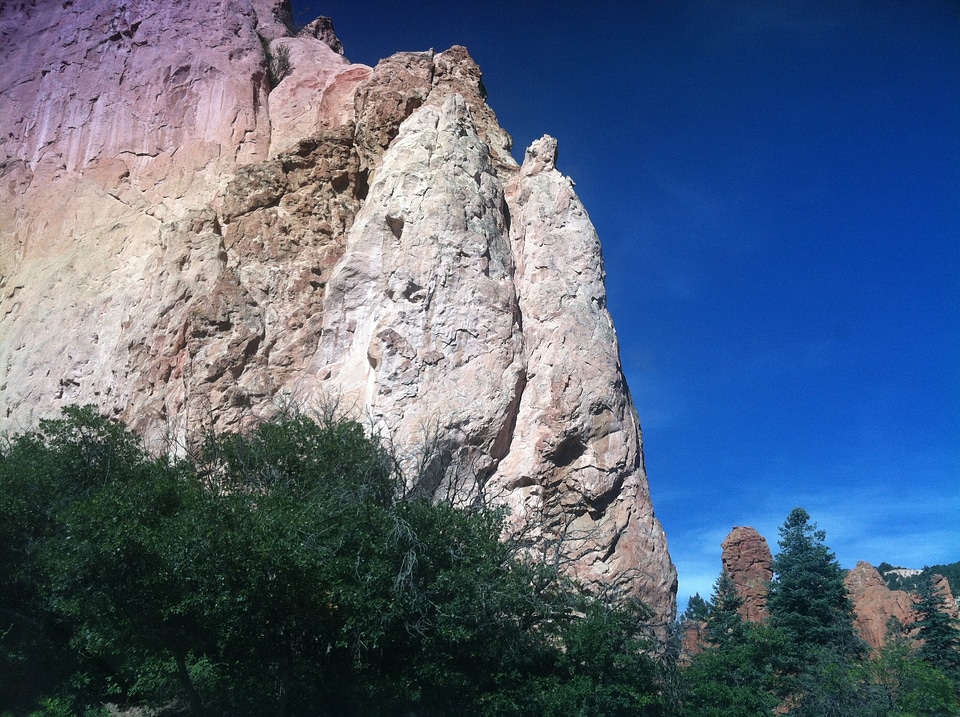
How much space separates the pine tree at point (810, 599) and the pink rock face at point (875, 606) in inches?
488

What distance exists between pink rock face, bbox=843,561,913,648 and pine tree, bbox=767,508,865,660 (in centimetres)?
1239

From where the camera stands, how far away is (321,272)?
19.1 metres

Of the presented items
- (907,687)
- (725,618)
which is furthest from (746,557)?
(907,687)

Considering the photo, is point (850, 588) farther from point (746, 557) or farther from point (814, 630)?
point (814, 630)

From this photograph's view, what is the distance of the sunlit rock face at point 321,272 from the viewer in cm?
1588

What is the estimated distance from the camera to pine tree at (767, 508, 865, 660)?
76.0ft

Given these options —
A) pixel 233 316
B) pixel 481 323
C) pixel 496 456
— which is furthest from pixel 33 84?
pixel 496 456

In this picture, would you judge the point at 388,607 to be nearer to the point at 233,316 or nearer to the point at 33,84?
the point at 233,316

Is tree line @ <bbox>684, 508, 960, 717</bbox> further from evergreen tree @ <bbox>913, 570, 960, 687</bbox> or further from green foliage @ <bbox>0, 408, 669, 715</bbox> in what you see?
green foliage @ <bbox>0, 408, 669, 715</bbox>

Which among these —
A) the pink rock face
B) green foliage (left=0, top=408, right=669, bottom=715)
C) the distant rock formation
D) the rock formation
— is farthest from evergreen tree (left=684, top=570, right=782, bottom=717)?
the pink rock face

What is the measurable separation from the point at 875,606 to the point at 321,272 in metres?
32.0

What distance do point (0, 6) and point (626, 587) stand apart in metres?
31.0

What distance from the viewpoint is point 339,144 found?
21.2 meters

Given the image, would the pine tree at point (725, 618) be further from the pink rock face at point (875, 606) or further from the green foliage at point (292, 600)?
the pink rock face at point (875, 606)
